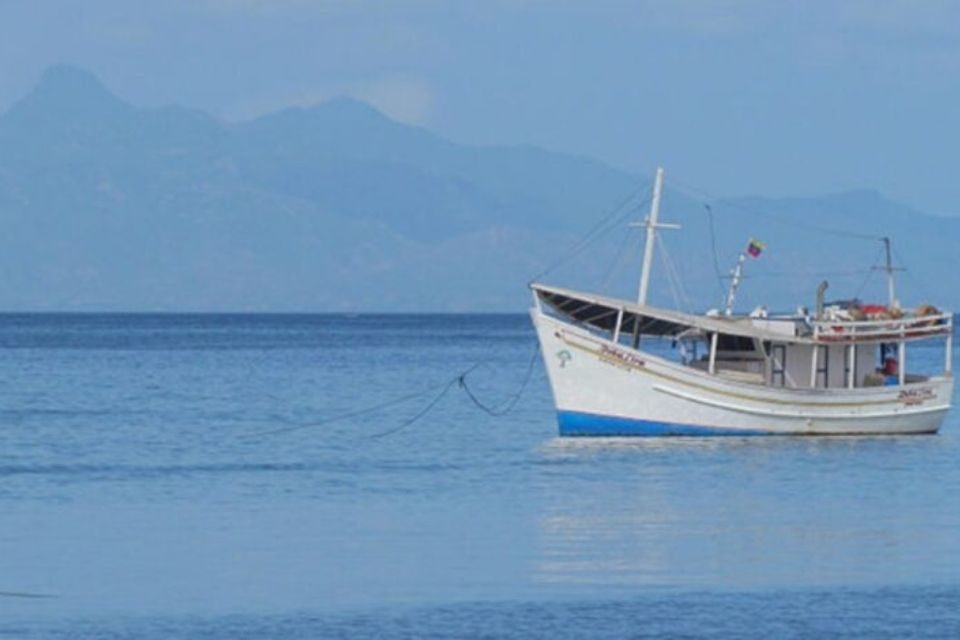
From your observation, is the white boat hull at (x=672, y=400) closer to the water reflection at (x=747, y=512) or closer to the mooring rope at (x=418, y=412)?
the water reflection at (x=747, y=512)

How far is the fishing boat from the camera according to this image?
56.9 metres

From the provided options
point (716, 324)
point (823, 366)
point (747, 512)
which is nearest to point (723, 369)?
point (716, 324)

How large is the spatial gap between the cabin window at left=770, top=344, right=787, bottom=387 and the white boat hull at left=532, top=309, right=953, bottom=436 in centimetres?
80

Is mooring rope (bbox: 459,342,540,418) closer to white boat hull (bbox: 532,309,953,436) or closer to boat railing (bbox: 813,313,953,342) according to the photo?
white boat hull (bbox: 532,309,953,436)

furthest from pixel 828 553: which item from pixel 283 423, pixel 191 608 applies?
pixel 283 423

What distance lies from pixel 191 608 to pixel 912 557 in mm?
11557

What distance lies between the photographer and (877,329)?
193 ft

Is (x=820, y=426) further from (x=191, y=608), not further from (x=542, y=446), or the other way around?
(x=191, y=608)

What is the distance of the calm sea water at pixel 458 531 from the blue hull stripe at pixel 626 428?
36cm

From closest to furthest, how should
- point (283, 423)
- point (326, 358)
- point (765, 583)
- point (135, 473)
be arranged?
point (765, 583) → point (135, 473) → point (283, 423) → point (326, 358)

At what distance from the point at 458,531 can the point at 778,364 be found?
1897cm

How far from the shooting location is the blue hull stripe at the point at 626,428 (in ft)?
189

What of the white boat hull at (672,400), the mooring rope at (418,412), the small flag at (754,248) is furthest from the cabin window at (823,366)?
the mooring rope at (418,412)

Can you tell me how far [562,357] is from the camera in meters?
56.8
